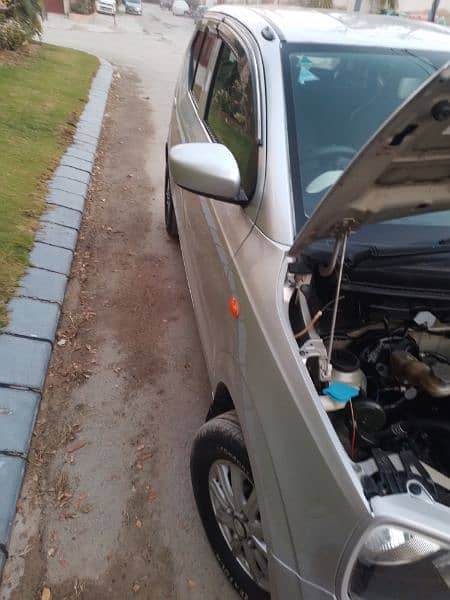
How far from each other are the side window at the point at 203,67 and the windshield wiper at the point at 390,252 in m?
2.04

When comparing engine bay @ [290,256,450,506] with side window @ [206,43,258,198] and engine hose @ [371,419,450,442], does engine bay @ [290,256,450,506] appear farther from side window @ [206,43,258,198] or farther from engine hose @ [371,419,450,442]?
side window @ [206,43,258,198]

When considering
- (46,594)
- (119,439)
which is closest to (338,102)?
(119,439)

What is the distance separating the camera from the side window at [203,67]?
3.21 m

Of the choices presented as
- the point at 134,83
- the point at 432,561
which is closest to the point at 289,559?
the point at 432,561

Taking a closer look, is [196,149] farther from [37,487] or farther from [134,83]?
[134,83]

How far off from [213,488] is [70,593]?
72 centimetres

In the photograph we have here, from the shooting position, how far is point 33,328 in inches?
123

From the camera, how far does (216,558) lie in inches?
81.9

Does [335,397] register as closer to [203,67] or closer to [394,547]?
[394,547]

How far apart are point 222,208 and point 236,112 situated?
53cm

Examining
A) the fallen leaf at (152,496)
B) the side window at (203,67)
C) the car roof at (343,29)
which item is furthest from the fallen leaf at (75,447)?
the side window at (203,67)

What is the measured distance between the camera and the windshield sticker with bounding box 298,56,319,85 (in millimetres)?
2102

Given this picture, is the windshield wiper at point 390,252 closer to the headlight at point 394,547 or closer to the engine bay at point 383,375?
the engine bay at point 383,375

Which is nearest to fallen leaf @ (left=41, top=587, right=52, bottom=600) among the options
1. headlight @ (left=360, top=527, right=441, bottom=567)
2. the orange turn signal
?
the orange turn signal
